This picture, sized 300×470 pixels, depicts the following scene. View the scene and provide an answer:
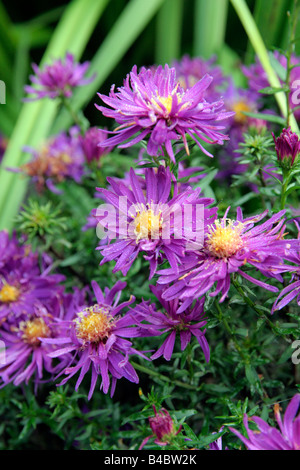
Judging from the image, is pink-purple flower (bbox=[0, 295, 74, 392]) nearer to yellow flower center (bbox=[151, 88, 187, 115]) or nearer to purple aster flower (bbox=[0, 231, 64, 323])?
purple aster flower (bbox=[0, 231, 64, 323])

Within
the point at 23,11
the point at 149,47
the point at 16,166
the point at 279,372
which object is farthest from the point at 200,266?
the point at 23,11

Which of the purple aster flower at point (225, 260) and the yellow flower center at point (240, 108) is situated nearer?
the purple aster flower at point (225, 260)

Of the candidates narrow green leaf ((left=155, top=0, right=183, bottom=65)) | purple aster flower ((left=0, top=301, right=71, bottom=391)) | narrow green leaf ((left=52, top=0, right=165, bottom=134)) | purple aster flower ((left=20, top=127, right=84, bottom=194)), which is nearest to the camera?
purple aster flower ((left=0, top=301, right=71, bottom=391))

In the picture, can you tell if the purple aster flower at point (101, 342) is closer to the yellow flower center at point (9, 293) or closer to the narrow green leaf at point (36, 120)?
the yellow flower center at point (9, 293)

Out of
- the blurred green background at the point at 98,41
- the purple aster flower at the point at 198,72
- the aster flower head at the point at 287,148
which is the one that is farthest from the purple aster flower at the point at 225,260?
the purple aster flower at the point at 198,72

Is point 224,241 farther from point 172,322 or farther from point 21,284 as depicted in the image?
point 21,284

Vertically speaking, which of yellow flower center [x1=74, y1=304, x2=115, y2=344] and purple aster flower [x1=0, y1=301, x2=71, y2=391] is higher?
yellow flower center [x1=74, y1=304, x2=115, y2=344]

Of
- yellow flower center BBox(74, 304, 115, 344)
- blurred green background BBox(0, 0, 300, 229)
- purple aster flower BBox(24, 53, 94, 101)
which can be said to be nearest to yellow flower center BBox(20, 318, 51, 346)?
yellow flower center BBox(74, 304, 115, 344)

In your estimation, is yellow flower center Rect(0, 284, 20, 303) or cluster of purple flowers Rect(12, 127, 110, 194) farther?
cluster of purple flowers Rect(12, 127, 110, 194)
